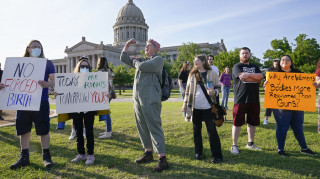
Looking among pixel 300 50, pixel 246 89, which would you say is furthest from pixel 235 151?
pixel 300 50

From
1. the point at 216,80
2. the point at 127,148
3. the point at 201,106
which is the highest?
the point at 216,80

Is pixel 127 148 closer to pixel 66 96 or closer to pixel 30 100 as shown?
pixel 66 96

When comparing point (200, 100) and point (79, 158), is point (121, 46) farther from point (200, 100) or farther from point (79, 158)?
point (200, 100)

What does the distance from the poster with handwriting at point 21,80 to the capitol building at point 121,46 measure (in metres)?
83.3

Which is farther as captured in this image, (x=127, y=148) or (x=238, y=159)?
(x=127, y=148)

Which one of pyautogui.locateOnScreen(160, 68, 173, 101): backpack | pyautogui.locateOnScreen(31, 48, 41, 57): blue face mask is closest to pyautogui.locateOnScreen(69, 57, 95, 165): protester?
pyautogui.locateOnScreen(31, 48, 41, 57): blue face mask

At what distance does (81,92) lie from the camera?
493cm

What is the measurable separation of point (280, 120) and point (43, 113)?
15.9 feet

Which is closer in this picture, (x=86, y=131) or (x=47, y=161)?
(x=47, y=161)

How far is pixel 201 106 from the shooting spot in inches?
188

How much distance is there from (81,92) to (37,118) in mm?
949

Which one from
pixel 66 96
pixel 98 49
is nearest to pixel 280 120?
pixel 66 96

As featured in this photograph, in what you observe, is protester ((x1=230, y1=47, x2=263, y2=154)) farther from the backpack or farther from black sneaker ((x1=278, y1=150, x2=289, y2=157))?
the backpack

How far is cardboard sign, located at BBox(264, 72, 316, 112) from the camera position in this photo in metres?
5.00
